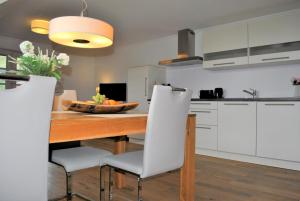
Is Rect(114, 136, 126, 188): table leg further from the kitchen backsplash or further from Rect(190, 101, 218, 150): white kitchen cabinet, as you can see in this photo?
the kitchen backsplash

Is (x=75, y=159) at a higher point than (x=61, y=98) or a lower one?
lower

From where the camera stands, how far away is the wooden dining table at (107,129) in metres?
1.09

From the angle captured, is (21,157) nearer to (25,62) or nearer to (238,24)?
(25,62)

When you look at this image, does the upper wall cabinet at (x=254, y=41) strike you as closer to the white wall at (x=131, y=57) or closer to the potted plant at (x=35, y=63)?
the white wall at (x=131, y=57)

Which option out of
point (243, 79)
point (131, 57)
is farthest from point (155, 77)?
point (243, 79)

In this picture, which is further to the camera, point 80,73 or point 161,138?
point 80,73

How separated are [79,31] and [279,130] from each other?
293cm

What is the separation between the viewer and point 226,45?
4.06 metres

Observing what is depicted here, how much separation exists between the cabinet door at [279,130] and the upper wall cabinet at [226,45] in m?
0.95

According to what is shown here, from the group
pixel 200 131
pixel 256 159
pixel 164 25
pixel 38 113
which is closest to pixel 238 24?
pixel 164 25

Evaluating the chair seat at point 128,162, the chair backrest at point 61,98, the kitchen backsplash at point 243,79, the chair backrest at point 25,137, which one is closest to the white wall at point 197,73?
the kitchen backsplash at point 243,79

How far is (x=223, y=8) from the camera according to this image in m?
3.61

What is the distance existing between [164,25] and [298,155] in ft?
10.2

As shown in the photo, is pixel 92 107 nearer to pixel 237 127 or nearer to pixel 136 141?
pixel 237 127
